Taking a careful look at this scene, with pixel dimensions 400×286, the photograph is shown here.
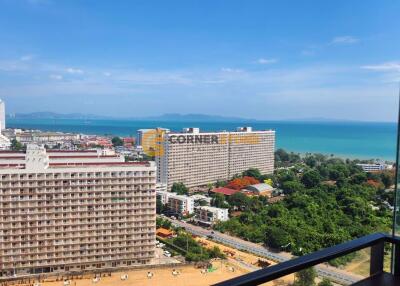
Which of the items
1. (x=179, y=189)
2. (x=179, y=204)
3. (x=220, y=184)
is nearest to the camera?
(x=179, y=204)

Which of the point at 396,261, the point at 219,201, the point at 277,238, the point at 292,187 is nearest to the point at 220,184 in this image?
the point at 292,187

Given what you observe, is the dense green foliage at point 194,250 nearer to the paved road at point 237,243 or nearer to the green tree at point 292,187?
the paved road at point 237,243

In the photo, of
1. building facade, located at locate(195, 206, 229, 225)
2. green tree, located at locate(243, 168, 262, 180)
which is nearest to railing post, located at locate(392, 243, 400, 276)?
building facade, located at locate(195, 206, 229, 225)

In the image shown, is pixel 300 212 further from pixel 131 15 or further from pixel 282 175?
pixel 131 15

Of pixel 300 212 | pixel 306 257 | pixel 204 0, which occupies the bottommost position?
pixel 300 212

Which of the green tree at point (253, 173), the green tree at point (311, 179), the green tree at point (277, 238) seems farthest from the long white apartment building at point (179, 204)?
the green tree at point (253, 173)

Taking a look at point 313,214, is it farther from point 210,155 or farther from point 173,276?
point 210,155

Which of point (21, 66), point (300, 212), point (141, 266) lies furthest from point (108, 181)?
point (21, 66)
